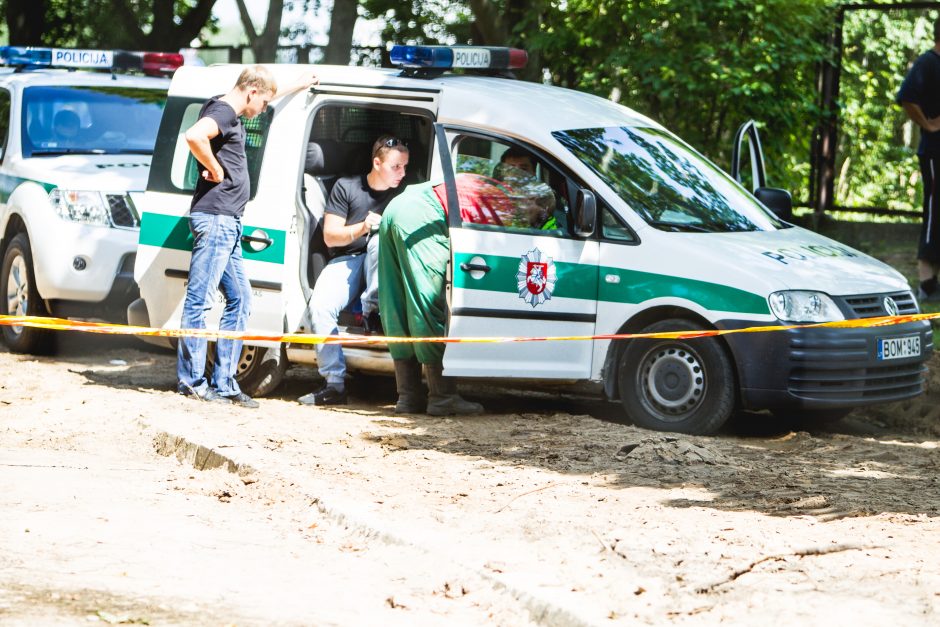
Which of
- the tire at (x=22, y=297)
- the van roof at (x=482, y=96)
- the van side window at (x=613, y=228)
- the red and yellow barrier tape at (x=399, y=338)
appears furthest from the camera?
the tire at (x=22, y=297)

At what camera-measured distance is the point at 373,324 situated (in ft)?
28.4

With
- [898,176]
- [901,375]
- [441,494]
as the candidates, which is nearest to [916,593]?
[441,494]

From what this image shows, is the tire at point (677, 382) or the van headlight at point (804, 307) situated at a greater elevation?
the van headlight at point (804, 307)

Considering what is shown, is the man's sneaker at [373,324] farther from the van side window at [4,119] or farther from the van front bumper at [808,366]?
the van side window at [4,119]

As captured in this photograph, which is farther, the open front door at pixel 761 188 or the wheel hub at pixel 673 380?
the open front door at pixel 761 188

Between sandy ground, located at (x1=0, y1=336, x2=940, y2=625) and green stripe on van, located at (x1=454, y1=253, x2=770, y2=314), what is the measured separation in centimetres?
73

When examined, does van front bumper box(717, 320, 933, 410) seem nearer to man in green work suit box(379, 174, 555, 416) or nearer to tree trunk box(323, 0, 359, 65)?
man in green work suit box(379, 174, 555, 416)

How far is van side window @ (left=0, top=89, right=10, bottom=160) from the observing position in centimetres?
1098

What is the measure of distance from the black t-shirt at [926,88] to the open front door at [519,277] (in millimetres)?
4379

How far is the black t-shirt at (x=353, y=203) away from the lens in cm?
862

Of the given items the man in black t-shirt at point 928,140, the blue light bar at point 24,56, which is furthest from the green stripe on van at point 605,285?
the blue light bar at point 24,56

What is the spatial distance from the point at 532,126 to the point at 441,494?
2.63 meters

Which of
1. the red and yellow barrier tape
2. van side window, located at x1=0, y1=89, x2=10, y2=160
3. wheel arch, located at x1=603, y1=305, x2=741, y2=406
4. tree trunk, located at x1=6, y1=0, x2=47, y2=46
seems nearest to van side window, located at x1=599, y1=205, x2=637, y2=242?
wheel arch, located at x1=603, y1=305, x2=741, y2=406

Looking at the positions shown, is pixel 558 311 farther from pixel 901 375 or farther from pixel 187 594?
pixel 187 594
